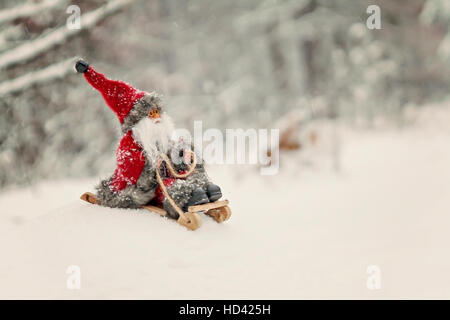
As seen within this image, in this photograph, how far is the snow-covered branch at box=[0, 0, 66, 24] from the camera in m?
3.61

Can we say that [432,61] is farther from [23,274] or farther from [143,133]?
[23,274]

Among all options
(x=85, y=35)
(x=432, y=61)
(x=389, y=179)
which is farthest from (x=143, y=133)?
(x=432, y=61)

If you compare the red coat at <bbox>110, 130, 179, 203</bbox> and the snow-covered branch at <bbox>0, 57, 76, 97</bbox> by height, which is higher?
the snow-covered branch at <bbox>0, 57, 76, 97</bbox>

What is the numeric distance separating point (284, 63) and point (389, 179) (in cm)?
241

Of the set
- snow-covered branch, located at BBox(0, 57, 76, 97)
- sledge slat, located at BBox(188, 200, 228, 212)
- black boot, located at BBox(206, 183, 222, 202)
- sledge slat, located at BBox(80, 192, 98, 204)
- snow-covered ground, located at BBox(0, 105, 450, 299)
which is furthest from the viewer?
snow-covered branch, located at BBox(0, 57, 76, 97)

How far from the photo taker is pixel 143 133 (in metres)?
2.26

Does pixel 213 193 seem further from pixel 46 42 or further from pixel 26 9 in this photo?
pixel 26 9

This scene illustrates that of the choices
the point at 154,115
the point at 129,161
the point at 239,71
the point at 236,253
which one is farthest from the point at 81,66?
the point at 239,71

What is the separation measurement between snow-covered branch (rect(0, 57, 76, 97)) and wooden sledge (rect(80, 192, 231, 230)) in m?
1.84

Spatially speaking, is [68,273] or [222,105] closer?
[68,273]

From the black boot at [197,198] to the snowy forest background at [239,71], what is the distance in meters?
2.83

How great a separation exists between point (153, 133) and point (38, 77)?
7.22ft

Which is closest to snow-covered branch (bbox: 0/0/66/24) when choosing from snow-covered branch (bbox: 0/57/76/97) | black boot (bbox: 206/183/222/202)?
snow-covered branch (bbox: 0/57/76/97)

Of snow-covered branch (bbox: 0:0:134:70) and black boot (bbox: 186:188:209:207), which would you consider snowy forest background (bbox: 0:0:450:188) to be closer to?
snow-covered branch (bbox: 0:0:134:70)
